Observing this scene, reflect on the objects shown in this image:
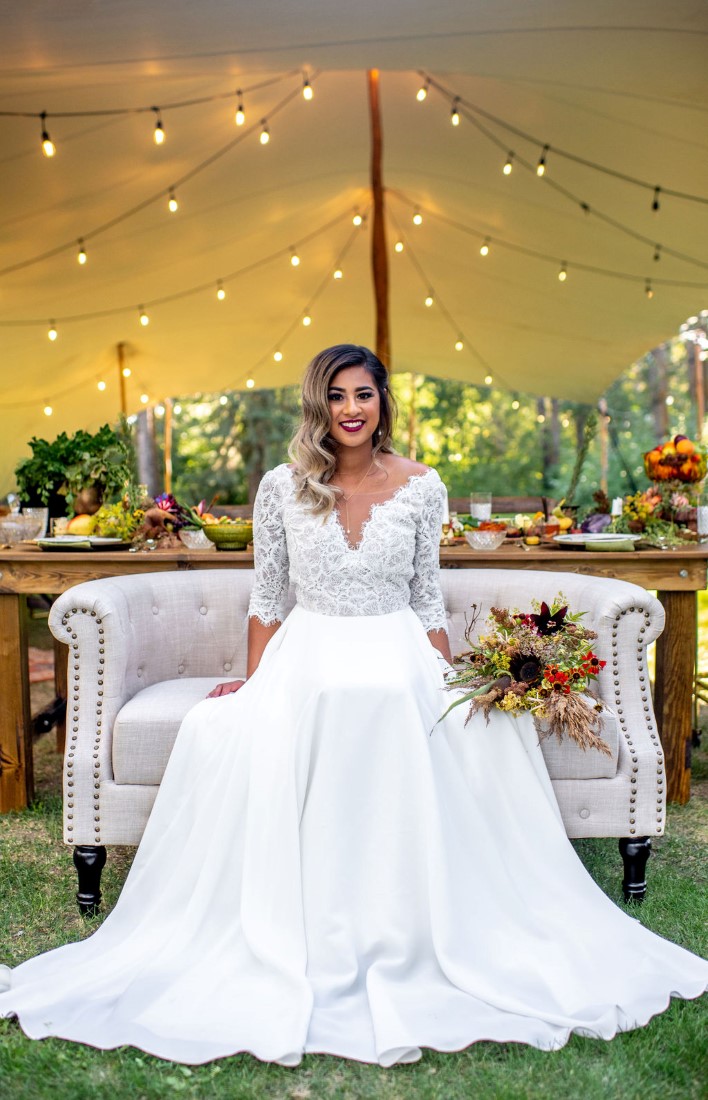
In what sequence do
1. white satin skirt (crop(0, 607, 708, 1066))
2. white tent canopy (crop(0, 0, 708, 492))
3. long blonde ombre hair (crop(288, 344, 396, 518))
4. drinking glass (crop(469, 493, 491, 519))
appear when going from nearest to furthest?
1. white satin skirt (crop(0, 607, 708, 1066))
2. long blonde ombre hair (crop(288, 344, 396, 518))
3. drinking glass (crop(469, 493, 491, 519))
4. white tent canopy (crop(0, 0, 708, 492))

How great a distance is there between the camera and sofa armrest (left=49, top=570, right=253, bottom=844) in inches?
123

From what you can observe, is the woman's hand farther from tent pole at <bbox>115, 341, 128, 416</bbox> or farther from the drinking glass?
tent pole at <bbox>115, 341, 128, 416</bbox>

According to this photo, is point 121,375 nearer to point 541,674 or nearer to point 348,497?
point 348,497

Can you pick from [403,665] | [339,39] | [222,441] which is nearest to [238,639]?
[403,665]

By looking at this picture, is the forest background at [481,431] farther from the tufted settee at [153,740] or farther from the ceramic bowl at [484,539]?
the tufted settee at [153,740]

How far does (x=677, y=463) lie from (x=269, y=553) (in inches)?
79.2

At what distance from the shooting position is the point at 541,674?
296 cm

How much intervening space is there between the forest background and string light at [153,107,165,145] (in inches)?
450

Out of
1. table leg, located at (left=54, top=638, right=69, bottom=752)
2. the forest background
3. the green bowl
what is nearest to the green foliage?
the green bowl

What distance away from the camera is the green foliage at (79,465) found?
4672 mm

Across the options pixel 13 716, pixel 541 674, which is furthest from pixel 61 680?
pixel 541 674

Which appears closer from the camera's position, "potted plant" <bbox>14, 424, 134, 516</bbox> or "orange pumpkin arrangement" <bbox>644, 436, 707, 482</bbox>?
"orange pumpkin arrangement" <bbox>644, 436, 707, 482</bbox>

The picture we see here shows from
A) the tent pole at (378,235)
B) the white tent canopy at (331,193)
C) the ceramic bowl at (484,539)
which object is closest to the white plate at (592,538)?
the ceramic bowl at (484,539)

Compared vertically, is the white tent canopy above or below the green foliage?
above
